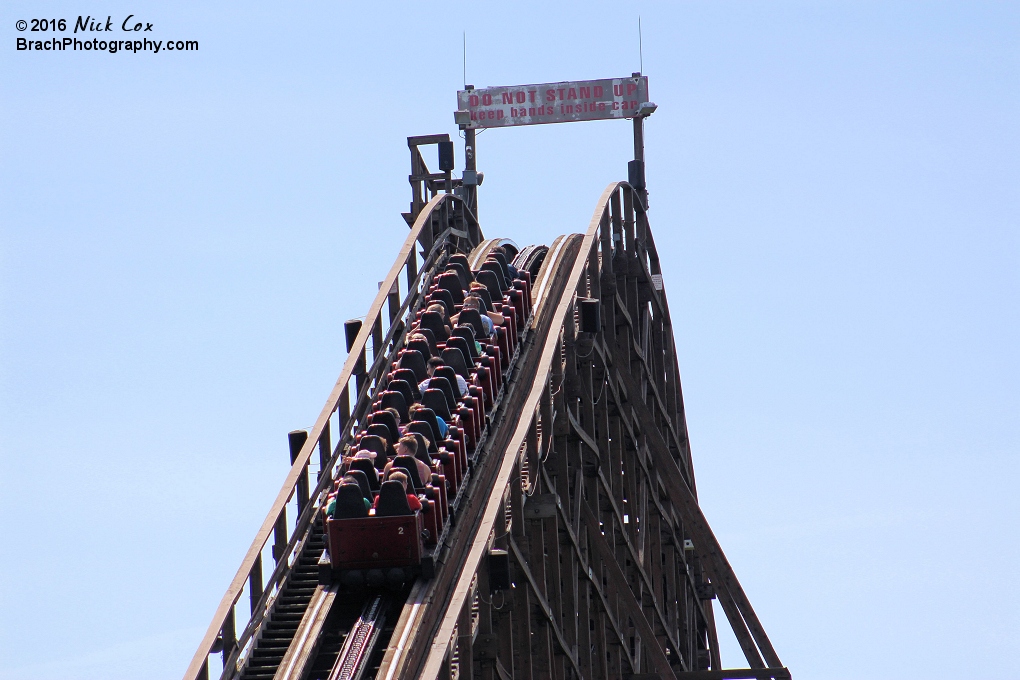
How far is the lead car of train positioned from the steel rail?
0.43 meters

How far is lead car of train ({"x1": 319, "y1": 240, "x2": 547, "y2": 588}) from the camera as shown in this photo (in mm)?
18266

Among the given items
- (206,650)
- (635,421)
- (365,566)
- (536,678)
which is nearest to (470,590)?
(365,566)

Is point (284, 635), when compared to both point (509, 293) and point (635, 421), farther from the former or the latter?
point (635, 421)

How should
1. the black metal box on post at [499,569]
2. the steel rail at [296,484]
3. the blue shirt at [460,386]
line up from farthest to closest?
the blue shirt at [460,386]
the black metal box on post at [499,569]
the steel rail at [296,484]

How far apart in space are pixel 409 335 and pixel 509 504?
14.0ft

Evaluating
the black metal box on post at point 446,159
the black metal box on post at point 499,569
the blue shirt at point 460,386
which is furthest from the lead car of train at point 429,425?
the black metal box on post at point 446,159

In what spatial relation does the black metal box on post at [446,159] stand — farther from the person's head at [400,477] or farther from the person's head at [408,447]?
the person's head at [400,477]

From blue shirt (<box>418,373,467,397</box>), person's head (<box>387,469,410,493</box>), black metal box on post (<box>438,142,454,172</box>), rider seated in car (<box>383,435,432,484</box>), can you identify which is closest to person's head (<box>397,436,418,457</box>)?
rider seated in car (<box>383,435,432,484</box>)

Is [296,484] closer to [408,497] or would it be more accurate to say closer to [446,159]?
[408,497]

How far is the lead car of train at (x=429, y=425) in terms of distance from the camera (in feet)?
59.9

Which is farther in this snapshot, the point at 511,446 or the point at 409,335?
the point at 409,335

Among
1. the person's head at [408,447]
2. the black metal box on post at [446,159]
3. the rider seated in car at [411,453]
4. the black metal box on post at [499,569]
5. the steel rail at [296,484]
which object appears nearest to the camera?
the steel rail at [296,484]

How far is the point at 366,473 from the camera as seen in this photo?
62.5ft

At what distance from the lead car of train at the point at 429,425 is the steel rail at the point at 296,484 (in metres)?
0.43
